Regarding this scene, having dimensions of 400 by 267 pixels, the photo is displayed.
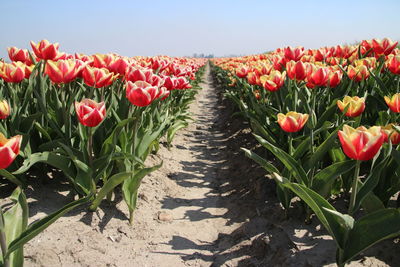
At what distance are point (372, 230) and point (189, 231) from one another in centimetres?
169

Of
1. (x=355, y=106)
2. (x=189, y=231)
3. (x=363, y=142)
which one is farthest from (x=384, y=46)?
(x=189, y=231)

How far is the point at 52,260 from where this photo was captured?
218 cm

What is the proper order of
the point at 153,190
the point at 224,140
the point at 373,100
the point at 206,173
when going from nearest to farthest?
the point at 373,100, the point at 153,190, the point at 206,173, the point at 224,140

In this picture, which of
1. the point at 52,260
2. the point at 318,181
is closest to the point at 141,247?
the point at 52,260

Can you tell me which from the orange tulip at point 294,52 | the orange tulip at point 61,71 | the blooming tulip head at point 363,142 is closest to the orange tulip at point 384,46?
the orange tulip at point 294,52

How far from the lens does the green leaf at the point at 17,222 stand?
1711mm

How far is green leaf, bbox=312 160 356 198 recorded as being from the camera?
205cm

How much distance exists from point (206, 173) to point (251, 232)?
186 cm

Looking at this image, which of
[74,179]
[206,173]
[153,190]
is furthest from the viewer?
[206,173]

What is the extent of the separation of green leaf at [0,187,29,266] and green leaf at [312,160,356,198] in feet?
5.87

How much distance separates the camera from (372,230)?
168 centimetres

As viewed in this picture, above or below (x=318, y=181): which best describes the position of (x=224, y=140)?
below

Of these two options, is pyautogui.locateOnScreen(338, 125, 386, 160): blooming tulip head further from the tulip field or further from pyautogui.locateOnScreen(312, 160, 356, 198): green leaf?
pyautogui.locateOnScreen(312, 160, 356, 198): green leaf

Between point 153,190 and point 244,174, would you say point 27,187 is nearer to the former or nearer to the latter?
point 153,190
